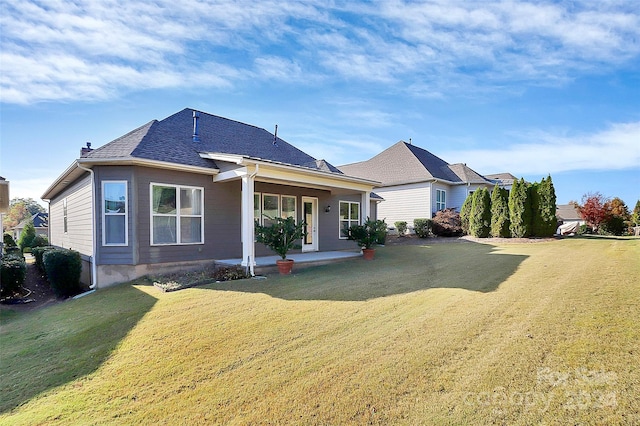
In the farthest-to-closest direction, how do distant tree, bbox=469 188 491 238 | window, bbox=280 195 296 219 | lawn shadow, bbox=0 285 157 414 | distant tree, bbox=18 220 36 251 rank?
distant tree, bbox=18 220 36 251 < distant tree, bbox=469 188 491 238 < window, bbox=280 195 296 219 < lawn shadow, bbox=0 285 157 414

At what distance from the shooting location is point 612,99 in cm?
1150

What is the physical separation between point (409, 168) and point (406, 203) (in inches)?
101

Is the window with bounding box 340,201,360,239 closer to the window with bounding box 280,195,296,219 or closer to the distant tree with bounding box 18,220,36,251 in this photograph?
the window with bounding box 280,195,296,219

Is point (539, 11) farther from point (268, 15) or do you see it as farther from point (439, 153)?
point (439, 153)

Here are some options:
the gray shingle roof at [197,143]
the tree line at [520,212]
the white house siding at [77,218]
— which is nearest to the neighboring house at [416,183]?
the tree line at [520,212]

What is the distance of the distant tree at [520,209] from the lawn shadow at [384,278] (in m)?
5.15

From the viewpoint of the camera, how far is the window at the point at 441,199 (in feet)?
70.5

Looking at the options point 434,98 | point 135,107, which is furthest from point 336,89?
point 135,107

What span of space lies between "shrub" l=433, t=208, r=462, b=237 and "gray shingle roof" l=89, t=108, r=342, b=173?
8.57 m

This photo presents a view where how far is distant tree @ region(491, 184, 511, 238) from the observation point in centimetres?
1583

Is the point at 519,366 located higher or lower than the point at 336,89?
lower

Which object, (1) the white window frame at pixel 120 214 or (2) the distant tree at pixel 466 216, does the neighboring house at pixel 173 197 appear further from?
(2) the distant tree at pixel 466 216

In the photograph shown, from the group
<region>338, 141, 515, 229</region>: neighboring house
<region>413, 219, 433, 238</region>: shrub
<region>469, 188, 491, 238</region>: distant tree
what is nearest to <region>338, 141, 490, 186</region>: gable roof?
<region>338, 141, 515, 229</region>: neighboring house

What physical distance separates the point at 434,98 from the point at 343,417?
13288 millimetres
